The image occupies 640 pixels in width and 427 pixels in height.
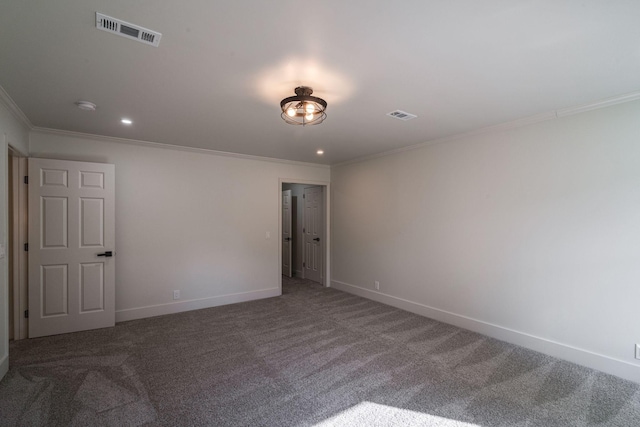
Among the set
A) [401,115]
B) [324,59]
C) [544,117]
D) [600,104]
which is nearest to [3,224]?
[324,59]

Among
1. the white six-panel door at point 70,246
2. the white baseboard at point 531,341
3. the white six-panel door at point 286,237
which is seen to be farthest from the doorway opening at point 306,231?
the white six-panel door at point 70,246

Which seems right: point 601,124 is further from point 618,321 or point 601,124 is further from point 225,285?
point 225,285

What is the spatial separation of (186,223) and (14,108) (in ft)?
7.36

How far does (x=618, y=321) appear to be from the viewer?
2.67 metres

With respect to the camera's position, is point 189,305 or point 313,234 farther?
point 313,234

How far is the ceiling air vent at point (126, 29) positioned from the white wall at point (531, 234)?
349 centimetres

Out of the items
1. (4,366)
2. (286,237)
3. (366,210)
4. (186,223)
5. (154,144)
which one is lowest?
(4,366)

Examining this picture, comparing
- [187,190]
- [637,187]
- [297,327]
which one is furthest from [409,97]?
[187,190]

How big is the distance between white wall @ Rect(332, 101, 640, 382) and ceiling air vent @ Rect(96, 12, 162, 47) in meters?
3.49

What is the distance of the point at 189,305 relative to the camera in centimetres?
454

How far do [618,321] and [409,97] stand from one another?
2.75m

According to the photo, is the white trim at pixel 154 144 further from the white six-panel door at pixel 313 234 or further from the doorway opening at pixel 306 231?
the white six-panel door at pixel 313 234

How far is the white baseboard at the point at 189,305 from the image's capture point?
13.5ft

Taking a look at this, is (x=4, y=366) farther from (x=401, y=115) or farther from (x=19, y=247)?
(x=401, y=115)
